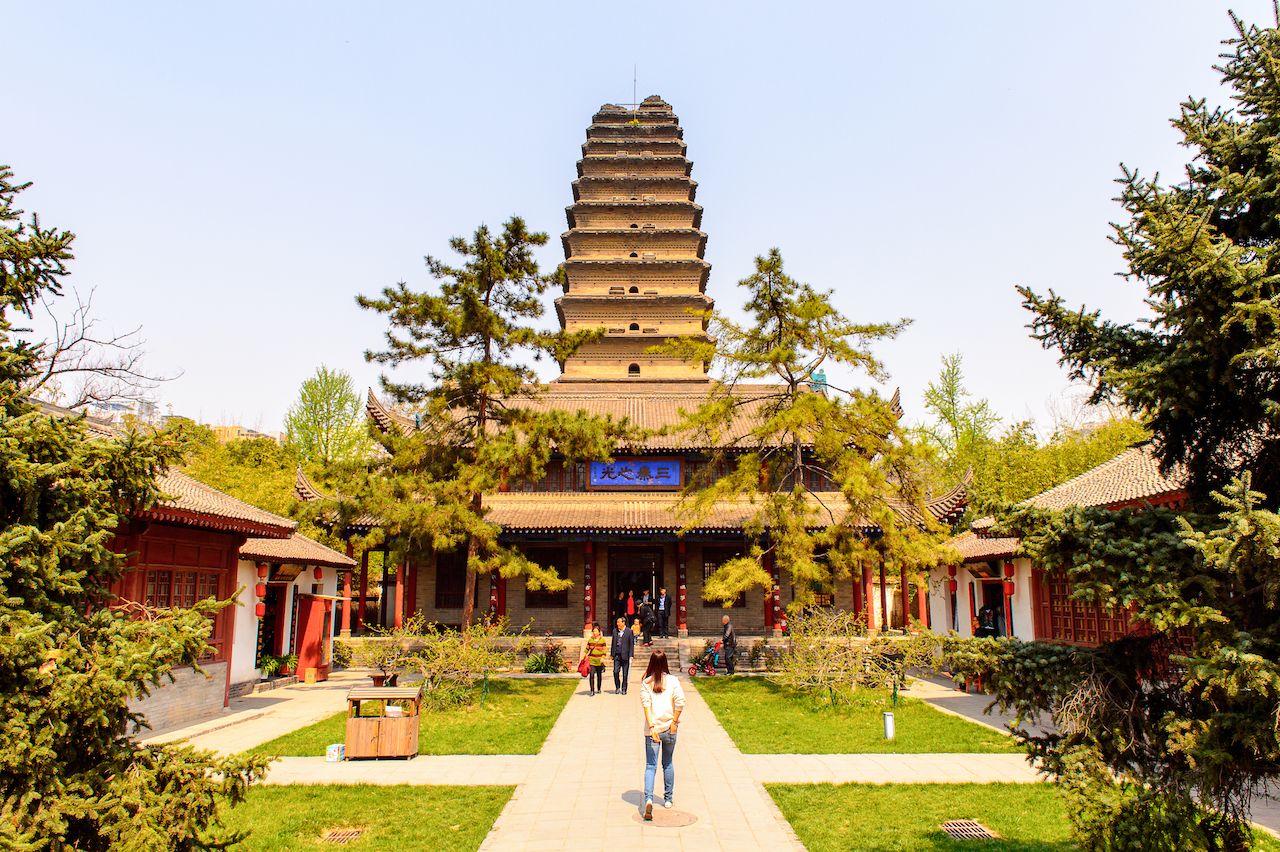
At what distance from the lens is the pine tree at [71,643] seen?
3674 millimetres

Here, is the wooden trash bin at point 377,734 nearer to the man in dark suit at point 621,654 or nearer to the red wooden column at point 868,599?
the man in dark suit at point 621,654

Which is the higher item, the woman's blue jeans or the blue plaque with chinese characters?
the blue plaque with chinese characters

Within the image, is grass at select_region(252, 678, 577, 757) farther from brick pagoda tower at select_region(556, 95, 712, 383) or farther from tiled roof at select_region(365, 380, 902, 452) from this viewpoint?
brick pagoda tower at select_region(556, 95, 712, 383)

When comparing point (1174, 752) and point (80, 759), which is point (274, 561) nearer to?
point (80, 759)

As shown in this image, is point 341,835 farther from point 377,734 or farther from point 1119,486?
point 1119,486

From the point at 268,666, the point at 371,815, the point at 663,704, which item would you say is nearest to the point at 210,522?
the point at 371,815

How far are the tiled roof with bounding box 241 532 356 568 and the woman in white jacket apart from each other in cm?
994

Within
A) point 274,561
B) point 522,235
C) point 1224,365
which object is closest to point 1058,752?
point 1224,365

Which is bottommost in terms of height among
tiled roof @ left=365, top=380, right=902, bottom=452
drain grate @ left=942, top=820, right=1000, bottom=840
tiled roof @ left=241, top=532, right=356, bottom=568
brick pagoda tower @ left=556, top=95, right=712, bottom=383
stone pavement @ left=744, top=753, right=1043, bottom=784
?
stone pavement @ left=744, top=753, right=1043, bottom=784

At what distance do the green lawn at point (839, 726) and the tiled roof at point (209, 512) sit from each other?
306 inches

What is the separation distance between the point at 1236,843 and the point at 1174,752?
85 centimetres

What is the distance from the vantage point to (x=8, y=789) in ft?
12.1

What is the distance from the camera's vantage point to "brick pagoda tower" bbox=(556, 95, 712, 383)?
30.6 m

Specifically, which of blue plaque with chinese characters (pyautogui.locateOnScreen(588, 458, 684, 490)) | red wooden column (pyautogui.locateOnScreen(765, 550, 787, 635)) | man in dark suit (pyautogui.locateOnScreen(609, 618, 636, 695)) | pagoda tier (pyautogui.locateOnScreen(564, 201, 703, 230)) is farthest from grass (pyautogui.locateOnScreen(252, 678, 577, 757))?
pagoda tier (pyautogui.locateOnScreen(564, 201, 703, 230))
